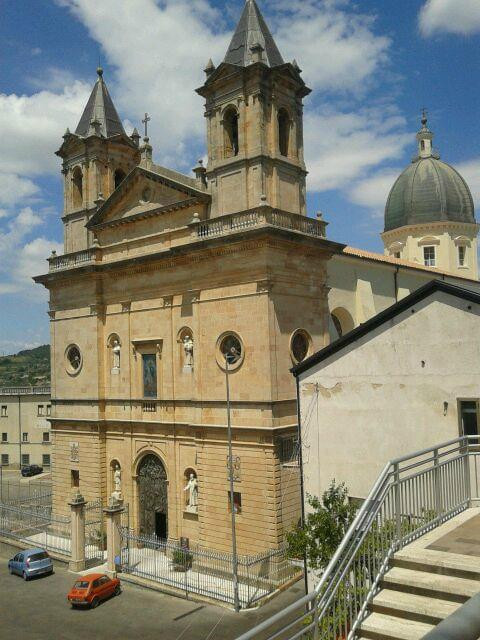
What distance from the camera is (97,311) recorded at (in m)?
31.3

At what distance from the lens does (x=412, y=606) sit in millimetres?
6176

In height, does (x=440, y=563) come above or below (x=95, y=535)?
above

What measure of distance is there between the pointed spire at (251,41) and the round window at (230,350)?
11599 millimetres

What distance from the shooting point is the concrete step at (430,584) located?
6164mm

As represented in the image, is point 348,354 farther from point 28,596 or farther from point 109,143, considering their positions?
point 109,143

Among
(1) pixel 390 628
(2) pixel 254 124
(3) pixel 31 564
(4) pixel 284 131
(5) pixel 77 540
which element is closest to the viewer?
(1) pixel 390 628

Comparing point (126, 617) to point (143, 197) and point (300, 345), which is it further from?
point (143, 197)

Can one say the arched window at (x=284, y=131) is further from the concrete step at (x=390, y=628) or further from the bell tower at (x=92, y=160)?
the concrete step at (x=390, y=628)

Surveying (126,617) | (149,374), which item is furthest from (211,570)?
(149,374)

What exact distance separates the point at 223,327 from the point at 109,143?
14.9 metres

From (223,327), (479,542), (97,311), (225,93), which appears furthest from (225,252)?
(479,542)

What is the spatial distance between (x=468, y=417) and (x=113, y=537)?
1670 cm

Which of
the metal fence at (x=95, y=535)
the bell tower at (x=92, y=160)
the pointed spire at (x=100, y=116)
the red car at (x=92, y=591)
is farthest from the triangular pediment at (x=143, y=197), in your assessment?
the red car at (x=92, y=591)

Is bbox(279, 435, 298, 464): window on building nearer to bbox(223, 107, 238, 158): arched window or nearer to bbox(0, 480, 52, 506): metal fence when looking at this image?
bbox(223, 107, 238, 158): arched window
